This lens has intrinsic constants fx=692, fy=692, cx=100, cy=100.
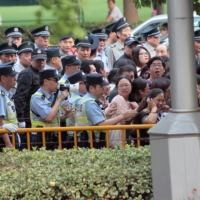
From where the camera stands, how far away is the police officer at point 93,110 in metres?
7.21

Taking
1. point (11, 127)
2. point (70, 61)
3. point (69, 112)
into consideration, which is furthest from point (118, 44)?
point (11, 127)

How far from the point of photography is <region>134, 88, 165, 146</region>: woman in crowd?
721 centimetres

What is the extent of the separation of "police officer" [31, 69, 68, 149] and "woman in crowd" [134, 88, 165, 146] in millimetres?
839

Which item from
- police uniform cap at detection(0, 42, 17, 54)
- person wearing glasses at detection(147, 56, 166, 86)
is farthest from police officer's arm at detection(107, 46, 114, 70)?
person wearing glasses at detection(147, 56, 166, 86)

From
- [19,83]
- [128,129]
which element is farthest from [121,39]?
[128,129]

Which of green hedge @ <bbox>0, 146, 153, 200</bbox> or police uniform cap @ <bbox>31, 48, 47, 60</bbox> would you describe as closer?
green hedge @ <bbox>0, 146, 153, 200</bbox>

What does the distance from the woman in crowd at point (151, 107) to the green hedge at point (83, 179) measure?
1364 millimetres

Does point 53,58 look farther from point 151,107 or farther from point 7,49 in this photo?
point 151,107

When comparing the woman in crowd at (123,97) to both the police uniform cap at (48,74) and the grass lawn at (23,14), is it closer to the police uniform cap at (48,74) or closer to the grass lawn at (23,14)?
the police uniform cap at (48,74)

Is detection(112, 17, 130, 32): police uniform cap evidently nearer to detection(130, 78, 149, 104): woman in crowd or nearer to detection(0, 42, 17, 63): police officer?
detection(0, 42, 17, 63): police officer

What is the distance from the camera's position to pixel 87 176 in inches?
211

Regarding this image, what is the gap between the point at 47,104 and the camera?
7.70 m

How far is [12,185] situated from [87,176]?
0.58m

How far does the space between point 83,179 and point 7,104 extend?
2409 millimetres
